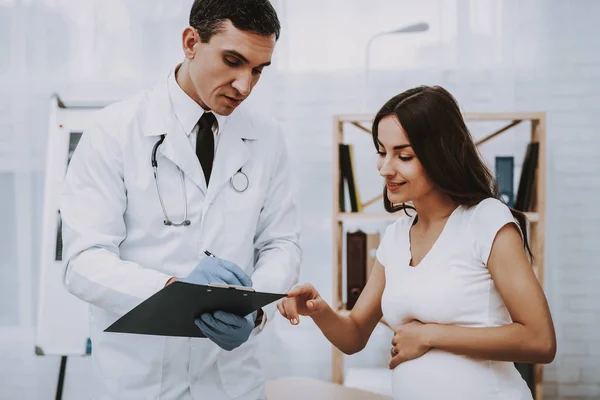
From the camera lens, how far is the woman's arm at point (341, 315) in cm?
148

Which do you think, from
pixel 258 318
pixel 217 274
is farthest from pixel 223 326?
pixel 258 318

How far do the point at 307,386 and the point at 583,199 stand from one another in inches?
67.0

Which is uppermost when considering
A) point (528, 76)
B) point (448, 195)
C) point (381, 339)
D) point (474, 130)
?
point (528, 76)

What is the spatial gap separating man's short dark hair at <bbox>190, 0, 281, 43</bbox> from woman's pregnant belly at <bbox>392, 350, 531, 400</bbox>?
0.79 metres

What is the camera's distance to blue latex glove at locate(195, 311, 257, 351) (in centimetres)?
130

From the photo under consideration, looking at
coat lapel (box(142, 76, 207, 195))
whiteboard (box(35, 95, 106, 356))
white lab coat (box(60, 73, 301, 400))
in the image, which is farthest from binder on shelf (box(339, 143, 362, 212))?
coat lapel (box(142, 76, 207, 195))

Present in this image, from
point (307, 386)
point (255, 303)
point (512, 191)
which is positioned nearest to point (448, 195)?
point (255, 303)

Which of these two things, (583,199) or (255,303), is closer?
(255,303)

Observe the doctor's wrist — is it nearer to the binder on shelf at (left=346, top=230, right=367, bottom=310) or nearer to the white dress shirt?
the white dress shirt

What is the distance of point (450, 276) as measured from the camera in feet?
4.36

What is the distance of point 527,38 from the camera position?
3.08 m

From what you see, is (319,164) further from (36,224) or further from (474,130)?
(36,224)

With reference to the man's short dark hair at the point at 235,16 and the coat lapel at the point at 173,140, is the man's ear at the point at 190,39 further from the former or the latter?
the coat lapel at the point at 173,140

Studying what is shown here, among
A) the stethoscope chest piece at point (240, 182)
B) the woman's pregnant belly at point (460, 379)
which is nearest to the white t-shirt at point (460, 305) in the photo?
the woman's pregnant belly at point (460, 379)
